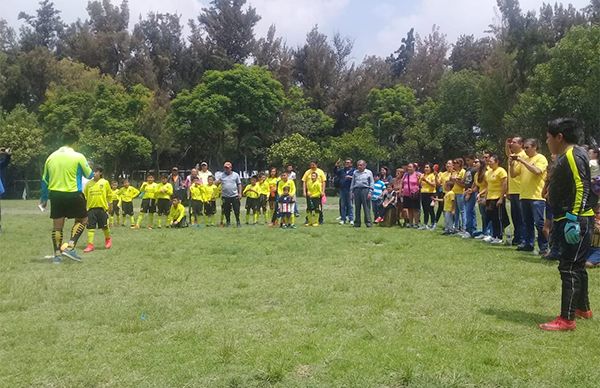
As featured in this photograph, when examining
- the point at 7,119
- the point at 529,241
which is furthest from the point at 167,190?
the point at 7,119

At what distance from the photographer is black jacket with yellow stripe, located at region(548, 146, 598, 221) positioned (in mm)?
5895

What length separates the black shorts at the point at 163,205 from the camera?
60.4 ft

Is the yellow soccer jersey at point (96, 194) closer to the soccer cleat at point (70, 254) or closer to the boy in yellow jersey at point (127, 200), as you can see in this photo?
the soccer cleat at point (70, 254)

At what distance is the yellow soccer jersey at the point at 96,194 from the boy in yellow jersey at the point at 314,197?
657 centimetres

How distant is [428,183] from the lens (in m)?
16.2

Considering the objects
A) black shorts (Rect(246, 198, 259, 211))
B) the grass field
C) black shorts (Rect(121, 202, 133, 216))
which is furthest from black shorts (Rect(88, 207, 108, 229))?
black shorts (Rect(246, 198, 259, 211))

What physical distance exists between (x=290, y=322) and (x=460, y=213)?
31.2ft

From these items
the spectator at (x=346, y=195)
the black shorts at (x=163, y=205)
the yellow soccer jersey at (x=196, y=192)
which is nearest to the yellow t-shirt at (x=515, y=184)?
the spectator at (x=346, y=195)

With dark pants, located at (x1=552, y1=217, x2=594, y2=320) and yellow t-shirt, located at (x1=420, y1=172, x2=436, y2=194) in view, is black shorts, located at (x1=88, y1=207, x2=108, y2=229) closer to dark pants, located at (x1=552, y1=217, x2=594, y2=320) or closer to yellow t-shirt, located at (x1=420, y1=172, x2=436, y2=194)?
yellow t-shirt, located at (x1=420, y1=172, x2=436, y2=194)

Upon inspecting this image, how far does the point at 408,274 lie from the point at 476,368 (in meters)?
4.13

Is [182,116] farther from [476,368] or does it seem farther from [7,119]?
[476,368]

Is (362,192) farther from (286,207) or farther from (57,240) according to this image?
(57,240)

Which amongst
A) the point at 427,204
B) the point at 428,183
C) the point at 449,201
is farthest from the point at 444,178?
the point at 449,201

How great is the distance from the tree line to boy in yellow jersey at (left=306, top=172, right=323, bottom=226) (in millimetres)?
21686
